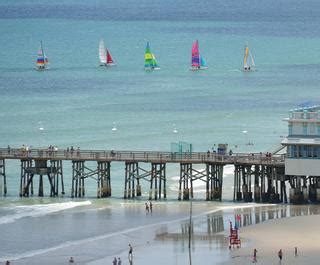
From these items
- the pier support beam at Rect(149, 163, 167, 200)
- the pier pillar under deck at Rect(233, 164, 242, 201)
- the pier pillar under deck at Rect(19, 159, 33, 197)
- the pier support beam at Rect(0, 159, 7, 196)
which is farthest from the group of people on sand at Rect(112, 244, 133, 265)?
the pier support beam at Rect(0, 159, 7, 196)

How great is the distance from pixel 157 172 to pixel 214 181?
343 centimetres

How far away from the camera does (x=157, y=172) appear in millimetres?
91312

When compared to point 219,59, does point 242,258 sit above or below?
below

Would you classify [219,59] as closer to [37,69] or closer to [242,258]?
[37,69]

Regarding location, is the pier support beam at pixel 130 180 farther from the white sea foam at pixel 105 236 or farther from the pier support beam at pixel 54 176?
the white sea foam at pixel 105 236

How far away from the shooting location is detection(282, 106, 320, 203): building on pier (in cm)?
8581

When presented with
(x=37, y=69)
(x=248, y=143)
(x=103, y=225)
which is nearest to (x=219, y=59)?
(x=37, y=69)

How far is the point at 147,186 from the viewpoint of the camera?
315 ft

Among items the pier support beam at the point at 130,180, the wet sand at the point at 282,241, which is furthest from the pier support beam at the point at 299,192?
the pier support beam at the point at 130,180

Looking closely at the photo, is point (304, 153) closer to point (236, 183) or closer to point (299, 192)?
point (299, 192)

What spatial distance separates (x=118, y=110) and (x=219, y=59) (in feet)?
203

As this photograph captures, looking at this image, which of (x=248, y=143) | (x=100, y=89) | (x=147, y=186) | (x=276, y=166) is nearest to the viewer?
(x=276, y=166)

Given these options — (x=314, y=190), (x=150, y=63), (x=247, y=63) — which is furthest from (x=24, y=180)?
(x=247, y=63)

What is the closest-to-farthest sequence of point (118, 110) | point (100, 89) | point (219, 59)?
1. point (118, 110)
2. point (100, 89)
3. point (219, 59)
